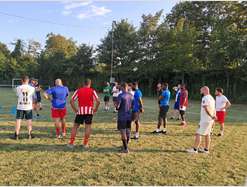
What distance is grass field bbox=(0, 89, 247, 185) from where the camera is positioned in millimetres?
6391

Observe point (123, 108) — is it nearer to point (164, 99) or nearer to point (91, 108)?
point (91, 108)

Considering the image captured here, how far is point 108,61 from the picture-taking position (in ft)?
178

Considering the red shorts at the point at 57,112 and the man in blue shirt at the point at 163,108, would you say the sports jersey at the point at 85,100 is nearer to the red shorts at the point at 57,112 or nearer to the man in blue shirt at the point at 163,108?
the red shorts at the point at 57,112

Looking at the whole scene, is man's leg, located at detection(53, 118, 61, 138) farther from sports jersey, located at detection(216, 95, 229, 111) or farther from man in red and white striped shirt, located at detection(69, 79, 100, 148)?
sports jersey, located at detection(216, 95, 229, 111)

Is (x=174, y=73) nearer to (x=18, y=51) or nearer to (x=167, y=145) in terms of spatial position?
(x=167, y=145)

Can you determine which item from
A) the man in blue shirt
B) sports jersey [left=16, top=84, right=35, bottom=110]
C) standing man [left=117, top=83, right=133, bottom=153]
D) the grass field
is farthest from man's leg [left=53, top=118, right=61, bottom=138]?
the man in blue shirt

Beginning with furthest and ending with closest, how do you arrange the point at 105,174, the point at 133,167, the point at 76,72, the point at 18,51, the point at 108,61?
1. the point at 18,51
2. the point at 76,72
3. the point at 108,61
4. the point at 133,167
5. the point at 105,174

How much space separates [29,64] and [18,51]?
13704 mm

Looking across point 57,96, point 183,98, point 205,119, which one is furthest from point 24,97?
point 183,98

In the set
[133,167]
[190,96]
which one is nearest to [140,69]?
[190,96]

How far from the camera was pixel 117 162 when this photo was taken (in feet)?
25.1

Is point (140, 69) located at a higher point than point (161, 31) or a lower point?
lower

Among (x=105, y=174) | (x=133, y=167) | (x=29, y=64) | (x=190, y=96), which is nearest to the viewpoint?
(x=105, y=174)

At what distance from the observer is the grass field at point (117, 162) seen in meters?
6.39
